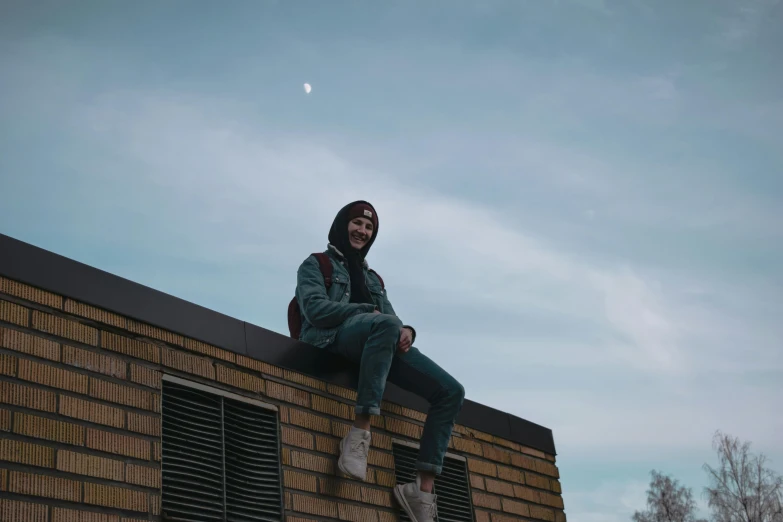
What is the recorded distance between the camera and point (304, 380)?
6.11 meters

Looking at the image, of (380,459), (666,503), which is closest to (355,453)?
(380,459)

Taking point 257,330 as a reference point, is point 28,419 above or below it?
below

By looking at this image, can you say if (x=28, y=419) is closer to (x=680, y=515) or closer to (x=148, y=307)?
(x=148, y=307)

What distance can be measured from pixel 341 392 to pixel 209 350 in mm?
1142

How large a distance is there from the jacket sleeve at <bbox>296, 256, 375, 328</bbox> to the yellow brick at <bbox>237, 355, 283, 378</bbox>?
1.77 ft

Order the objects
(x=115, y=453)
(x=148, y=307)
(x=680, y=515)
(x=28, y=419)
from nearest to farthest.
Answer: (x=28, y=419), (x=115, y=453), (x=148, y=307), (x=680, y=515)

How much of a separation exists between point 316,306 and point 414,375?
0.88m

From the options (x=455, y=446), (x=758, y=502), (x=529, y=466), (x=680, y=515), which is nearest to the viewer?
(x=455, y=446)

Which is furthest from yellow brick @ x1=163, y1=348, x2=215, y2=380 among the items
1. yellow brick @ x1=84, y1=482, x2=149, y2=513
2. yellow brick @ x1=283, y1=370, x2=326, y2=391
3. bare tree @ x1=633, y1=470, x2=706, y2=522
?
bare tree @ x1=633, y1=470, x2=706, y2=522

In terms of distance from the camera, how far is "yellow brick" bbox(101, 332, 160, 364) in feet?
16.4

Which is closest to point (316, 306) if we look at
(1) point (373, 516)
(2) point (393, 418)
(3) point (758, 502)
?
(2) point (393, 418)

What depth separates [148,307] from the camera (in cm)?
530

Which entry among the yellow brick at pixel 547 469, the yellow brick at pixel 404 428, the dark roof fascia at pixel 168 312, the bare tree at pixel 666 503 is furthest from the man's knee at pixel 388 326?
the bare tree at pixel 666 503

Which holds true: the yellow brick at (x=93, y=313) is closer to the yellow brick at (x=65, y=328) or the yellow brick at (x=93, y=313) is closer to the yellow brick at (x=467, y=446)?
the yellow brick at (x=65, y=328)
